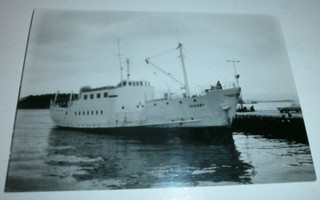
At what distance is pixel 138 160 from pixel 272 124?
1.06 metres

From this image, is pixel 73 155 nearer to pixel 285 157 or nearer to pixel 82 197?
pixel 82 197

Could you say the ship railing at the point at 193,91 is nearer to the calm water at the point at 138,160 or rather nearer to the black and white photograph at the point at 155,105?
the black and white photograph at the point at 155,105

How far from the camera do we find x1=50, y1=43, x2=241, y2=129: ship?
1804 mm

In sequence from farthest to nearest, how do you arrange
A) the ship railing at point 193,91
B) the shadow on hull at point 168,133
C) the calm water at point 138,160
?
the ship railing at point 193,91 < the shadow on hull at point 168,133 < the calm water at point 138,160

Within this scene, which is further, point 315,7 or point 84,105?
point 315,7

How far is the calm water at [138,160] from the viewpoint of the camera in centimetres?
152

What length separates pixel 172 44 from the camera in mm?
1946

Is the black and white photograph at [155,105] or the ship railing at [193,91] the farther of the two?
the ship railing at [193,91]

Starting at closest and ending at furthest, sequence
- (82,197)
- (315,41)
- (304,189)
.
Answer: (82,197) < (304,189) < (315,41)

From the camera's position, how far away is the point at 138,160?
1618mm

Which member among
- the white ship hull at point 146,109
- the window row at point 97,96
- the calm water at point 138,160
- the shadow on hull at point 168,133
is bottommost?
the calm water at point 138,160

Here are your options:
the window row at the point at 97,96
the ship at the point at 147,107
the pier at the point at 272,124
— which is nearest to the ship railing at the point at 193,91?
the ship at the point at 147,107

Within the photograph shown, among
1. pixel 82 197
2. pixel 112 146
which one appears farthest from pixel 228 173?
pixel 82 197

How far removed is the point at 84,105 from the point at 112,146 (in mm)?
423
